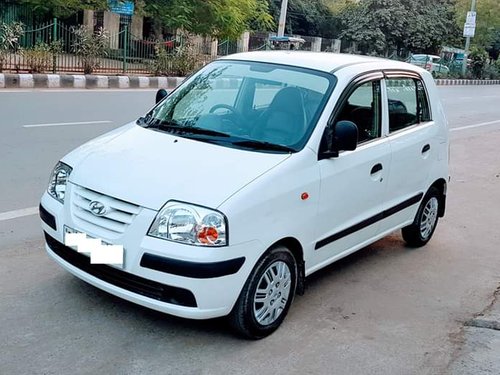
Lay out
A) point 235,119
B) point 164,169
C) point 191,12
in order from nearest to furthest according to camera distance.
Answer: point 164,169 < point 235,119 < point 191,12

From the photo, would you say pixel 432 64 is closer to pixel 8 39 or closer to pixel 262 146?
pixel 8 39

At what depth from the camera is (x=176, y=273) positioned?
10.8 feet

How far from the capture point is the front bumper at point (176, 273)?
330 cm

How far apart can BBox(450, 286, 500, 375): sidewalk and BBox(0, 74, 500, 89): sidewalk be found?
42.8 feet

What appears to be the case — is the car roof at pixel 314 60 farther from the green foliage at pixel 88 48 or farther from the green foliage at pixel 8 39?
the green foliage at pixel 88 48

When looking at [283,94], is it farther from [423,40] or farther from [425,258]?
[423,40]

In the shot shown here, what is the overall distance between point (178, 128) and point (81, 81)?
13.1 meters

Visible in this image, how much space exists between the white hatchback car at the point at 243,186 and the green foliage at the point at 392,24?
40.9 meters

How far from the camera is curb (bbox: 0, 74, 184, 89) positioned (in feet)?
49.5

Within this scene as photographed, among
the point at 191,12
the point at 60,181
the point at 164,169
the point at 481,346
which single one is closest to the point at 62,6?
the point at 191,12

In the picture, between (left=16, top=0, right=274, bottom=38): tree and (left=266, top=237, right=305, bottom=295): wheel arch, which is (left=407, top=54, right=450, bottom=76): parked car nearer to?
(left=16, top=0, right=274, bottom=38): tree

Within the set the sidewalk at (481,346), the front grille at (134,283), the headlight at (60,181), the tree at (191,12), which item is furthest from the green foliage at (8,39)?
the sidewalk at (481,346)

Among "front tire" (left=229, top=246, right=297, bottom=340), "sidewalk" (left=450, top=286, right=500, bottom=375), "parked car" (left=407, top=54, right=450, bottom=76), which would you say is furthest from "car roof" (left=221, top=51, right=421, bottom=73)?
"parked car" (left=407, top=54, right=450, bottom=76)

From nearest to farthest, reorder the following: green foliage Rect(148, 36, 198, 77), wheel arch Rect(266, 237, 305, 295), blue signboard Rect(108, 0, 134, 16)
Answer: wheel arch Rect(266, 237, 305, 295), green foliage Rect(148, 36, 198, 77), blue signboard Rect(108, 0, 134, 16)
